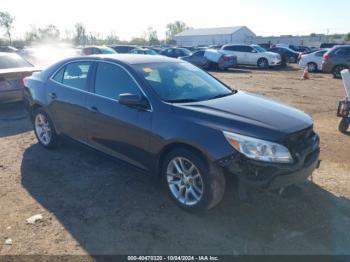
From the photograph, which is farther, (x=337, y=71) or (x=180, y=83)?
(x=337, y=71)

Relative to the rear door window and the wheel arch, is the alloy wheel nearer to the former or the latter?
the wheel arch

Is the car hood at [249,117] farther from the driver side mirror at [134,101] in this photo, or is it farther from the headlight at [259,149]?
the driver side mirror at [134,101]

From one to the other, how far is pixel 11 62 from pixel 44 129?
4.32 metres

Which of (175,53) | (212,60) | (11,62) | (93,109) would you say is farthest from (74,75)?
(175,53)

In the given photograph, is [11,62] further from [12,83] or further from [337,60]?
[337,60]

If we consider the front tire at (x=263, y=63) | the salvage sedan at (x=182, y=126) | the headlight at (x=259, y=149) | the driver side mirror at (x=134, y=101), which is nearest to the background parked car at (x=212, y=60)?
the front tire at (x=263, y=63)

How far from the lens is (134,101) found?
3.81 metres

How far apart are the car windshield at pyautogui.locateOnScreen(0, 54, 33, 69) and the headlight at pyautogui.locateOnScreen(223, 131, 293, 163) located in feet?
25.2

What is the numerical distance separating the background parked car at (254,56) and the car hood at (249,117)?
67.5ft

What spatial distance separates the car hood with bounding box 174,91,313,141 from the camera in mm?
3307

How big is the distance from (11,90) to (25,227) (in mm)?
5378

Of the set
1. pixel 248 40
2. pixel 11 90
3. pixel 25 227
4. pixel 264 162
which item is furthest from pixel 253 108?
pixel 248 40

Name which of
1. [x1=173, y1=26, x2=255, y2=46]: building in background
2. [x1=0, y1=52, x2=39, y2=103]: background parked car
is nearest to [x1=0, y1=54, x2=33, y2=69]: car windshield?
[x1=0, y1=52, x2=39, y2=103]: background parked car

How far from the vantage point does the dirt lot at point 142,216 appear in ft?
10.6
